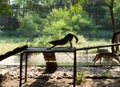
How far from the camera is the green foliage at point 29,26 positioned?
75.6 feet

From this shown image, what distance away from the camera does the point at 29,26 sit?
77.0 ft

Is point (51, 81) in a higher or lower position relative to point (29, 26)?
higher

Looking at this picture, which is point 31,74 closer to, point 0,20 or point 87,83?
point 87,83

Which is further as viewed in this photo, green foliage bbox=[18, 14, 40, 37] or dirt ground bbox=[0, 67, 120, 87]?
green foliage bbox=[18, 14, 40, 37]

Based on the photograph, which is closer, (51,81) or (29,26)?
(51,81)

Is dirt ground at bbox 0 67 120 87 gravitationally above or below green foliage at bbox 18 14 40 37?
above

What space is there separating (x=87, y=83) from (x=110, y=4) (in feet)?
21.6

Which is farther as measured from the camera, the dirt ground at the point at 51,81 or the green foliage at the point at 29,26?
the green foliage at the point at 29,26

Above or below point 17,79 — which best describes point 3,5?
above

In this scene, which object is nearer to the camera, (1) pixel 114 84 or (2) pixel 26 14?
(1) pixel 114 84

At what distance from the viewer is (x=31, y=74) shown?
6.39 meters

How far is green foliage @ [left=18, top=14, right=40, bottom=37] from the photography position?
2303cm

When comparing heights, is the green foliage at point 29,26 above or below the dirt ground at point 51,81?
below

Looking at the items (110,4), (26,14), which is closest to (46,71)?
(110,4)
